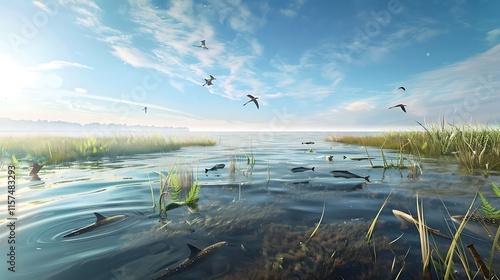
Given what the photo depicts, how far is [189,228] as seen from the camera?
3.55m

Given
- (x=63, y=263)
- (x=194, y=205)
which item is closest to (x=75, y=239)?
(x=63, y=263)

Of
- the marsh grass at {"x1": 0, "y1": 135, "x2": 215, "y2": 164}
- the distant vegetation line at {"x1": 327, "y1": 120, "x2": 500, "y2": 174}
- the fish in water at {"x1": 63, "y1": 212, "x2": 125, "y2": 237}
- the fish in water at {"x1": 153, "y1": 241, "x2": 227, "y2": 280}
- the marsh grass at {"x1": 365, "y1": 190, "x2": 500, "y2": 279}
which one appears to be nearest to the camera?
the marsh grass at {"x1": 365, "y1": 190, "x2": 500, "y2": 279}

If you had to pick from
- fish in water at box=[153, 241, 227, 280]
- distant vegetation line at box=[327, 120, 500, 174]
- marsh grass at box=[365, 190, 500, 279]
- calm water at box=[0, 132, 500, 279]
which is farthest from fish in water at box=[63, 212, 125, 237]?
distant vegetation line at box=[327, 120, 500, 174]

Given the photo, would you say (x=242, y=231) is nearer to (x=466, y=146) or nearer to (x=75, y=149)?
(x=466, y=146)

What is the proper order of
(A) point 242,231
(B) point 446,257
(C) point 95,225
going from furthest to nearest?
(C) point 95,225 → (A) point 242,231 → (B) point 446,257

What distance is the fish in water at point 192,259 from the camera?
8.00 ft

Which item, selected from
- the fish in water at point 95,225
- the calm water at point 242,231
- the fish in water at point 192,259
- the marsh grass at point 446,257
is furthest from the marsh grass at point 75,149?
the marsh grass at point 446,257

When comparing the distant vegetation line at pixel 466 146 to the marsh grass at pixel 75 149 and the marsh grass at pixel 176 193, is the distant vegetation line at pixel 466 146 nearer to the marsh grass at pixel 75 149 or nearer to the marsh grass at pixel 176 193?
the marsh grass at pixel 176 193

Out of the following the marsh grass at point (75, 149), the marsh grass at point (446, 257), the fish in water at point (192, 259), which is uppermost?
the marsh grass at point (75, 149)

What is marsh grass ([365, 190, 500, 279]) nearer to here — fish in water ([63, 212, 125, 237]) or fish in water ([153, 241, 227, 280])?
fish in water ([153, 241, 227, 280])

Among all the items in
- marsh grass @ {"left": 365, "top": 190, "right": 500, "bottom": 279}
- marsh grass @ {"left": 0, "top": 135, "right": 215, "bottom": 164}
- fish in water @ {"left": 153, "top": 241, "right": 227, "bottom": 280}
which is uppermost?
marsh grass @ {"left": 0, "top": 135, "right": 215, "bottom": 164}

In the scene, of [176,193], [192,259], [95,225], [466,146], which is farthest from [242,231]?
[466,146]

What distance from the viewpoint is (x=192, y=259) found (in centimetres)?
260

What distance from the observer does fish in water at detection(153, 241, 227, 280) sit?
8.00ft
